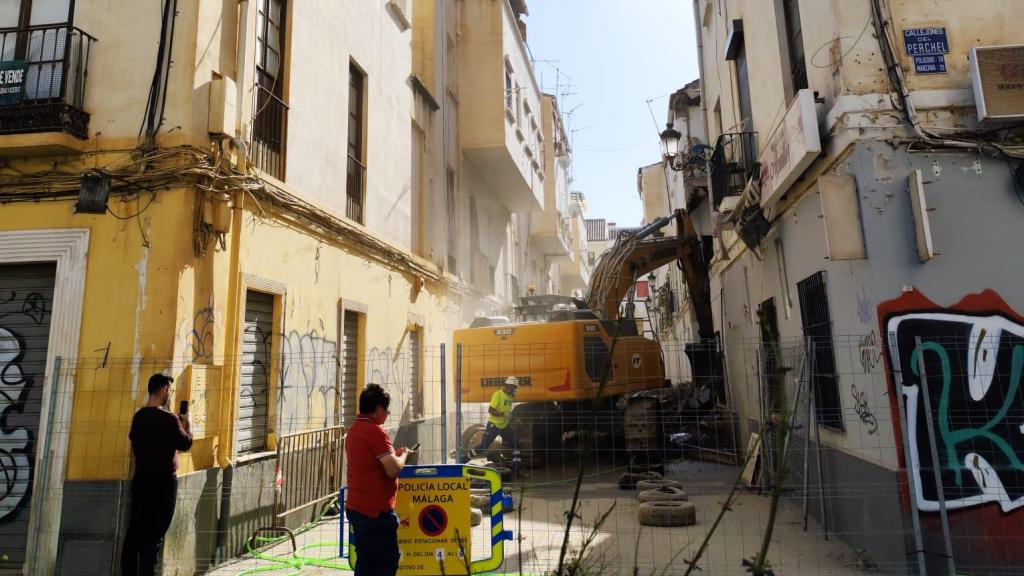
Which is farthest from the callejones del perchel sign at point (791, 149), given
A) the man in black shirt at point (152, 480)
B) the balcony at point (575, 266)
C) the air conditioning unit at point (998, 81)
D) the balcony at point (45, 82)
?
the balcony at point (575, 266)

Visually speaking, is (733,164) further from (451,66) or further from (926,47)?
(451,66)

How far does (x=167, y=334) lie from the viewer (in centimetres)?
600

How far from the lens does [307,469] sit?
7.87m

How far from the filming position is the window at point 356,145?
1023cm

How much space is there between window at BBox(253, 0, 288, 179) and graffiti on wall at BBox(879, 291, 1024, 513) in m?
7.10

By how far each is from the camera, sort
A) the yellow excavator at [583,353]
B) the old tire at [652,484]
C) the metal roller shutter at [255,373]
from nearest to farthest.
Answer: the metal roller shutter at [255,373] < the old tire at [652,484] < the yellow excavator at [583,353]

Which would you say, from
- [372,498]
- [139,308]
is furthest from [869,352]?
[139,308]

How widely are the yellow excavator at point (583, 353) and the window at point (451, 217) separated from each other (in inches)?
103

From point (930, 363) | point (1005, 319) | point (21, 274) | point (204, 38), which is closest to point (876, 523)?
point (930, 363)

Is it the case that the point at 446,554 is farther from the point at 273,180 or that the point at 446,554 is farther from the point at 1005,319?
the point at 1005,319

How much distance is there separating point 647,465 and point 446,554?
6845mm

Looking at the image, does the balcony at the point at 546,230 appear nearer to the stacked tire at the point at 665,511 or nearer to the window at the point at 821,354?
the stacked tire at the point at 665,511

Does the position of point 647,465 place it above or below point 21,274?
below

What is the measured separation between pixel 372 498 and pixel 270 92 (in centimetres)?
573
